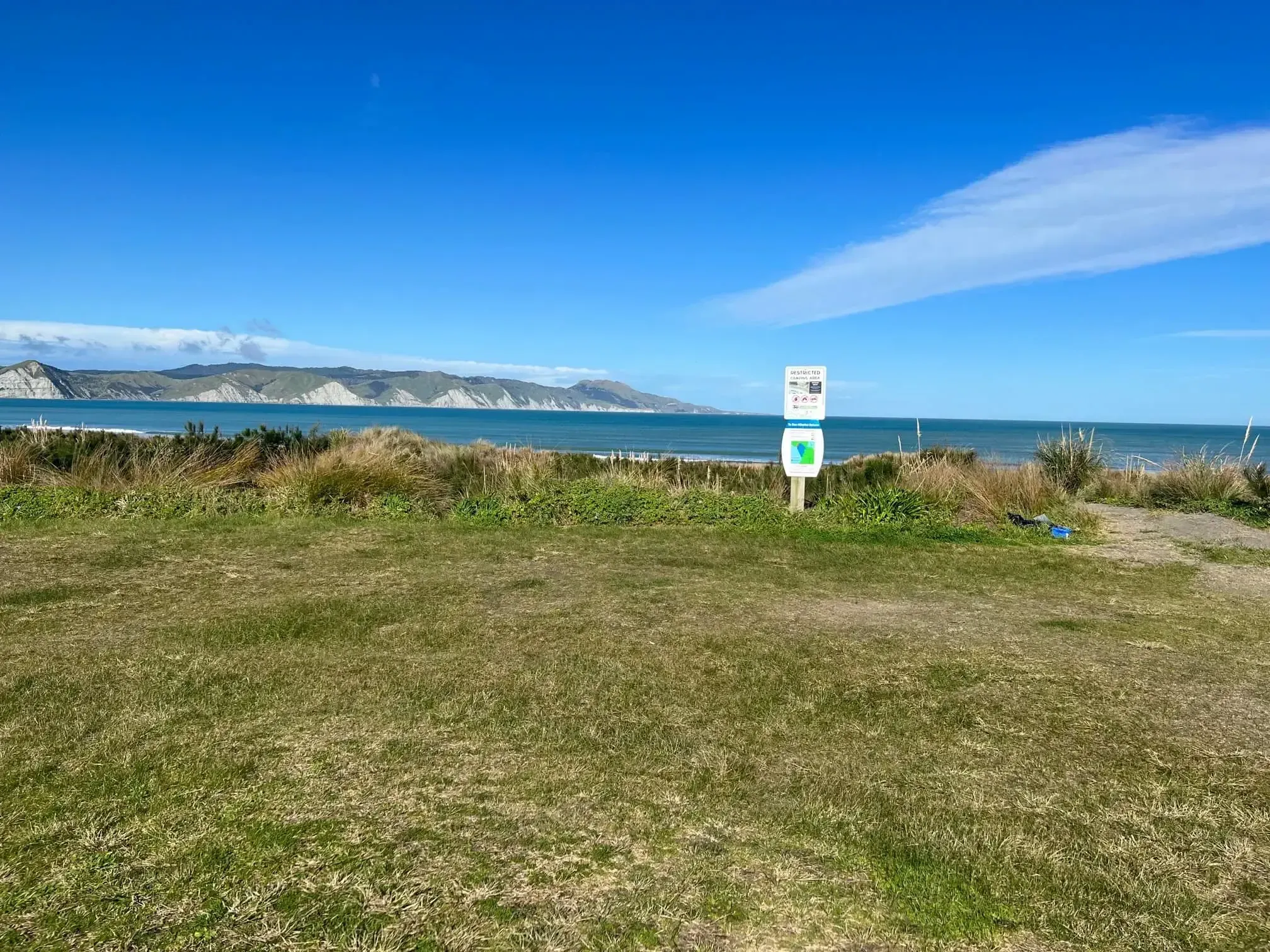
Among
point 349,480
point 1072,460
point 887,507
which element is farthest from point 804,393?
point 1072,460

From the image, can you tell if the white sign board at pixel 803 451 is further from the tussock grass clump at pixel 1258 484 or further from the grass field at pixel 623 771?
the tussock grass clump at pixel 1258 484

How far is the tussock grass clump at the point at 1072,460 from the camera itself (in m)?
13.5

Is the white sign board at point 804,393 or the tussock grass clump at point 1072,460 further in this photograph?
the tussock grass clump at point 1072,460

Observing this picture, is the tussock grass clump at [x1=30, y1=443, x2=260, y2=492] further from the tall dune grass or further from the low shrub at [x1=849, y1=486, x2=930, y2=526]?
the low shrub at [x1=849, y1=486, x2=930, y2=526]

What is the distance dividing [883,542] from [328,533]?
6062mm

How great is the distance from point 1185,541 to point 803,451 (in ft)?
14.4

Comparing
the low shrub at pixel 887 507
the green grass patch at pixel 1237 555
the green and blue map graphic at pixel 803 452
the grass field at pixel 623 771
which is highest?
the green and blue map graphic at pixel 803 452

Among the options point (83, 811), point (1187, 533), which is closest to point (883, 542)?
point (1187, 533)

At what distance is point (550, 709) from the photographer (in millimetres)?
3641

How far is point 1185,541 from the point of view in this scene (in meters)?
8.88

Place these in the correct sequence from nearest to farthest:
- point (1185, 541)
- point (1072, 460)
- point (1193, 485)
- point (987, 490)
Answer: point (1185, 541), point (987, 490), point (1193, 485), point (1072, 460)

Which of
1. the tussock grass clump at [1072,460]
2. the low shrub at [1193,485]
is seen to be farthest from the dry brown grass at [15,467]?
the low shrub at [1193,485]

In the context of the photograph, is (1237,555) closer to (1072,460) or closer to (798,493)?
(798,493)

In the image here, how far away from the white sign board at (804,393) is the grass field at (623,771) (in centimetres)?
466
